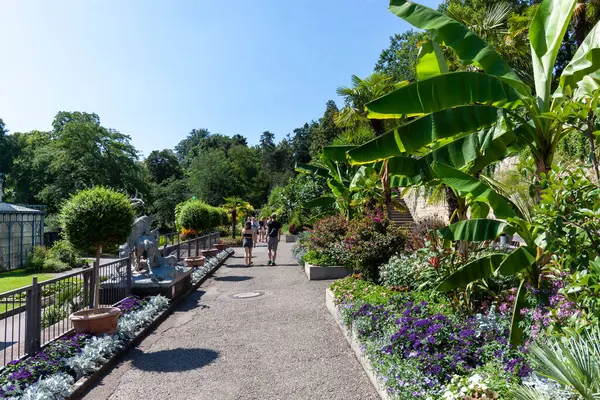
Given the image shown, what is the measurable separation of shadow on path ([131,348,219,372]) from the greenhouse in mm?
A: 18557

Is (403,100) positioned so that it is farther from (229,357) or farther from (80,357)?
(80,357)

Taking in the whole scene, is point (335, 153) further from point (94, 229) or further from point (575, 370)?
point (575, 370)

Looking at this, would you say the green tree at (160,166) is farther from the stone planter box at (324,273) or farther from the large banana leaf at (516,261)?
the large banana leaf at (516,261)

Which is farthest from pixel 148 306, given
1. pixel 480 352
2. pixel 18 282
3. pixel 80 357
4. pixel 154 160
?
pixel 154 160

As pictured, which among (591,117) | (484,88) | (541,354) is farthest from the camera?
(484,88)

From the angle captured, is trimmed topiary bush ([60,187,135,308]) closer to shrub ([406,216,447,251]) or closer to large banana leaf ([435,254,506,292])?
large banana leaf ([435,254,506,292])

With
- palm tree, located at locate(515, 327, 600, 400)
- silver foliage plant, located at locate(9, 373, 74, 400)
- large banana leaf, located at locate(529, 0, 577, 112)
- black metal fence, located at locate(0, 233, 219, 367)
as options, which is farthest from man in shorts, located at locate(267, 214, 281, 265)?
palm tree, located at locate(515, 327, 600, 400)

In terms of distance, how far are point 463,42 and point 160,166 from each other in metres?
58.6

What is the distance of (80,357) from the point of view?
194 inches

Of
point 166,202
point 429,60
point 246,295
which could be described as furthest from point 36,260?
point 166,202

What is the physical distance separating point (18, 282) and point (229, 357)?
44.1 ft

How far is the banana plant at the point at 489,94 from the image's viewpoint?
453 centimetres

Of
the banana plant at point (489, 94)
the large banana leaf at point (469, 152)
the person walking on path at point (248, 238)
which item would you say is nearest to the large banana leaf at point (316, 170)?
the person walking on path at point (248, 238)

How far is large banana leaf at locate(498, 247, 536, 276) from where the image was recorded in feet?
13.7
